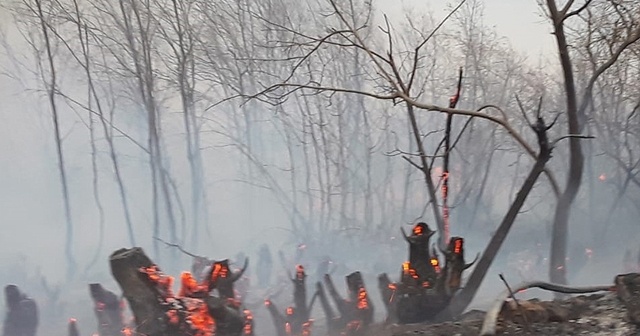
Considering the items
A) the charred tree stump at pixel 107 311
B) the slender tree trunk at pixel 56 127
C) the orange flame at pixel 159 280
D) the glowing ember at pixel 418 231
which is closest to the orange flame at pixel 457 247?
the glowing ember at pixel 418 231

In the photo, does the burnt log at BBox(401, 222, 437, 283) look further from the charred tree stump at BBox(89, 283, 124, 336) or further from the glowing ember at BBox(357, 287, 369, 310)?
the charred tree stump at BBox(89, 283, 124, 336)

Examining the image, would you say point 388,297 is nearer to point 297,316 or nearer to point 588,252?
point 297,316

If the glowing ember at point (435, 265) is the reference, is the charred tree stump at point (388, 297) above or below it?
below

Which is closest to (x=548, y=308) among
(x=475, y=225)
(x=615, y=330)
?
(x=615, y=330)

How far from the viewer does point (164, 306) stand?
1.75m

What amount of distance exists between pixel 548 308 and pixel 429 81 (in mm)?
1786

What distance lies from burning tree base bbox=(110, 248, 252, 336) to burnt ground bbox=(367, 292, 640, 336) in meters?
0.49

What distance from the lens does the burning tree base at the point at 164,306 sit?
68.4 inches

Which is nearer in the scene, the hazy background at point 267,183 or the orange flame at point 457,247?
the orange flame at point 457,247

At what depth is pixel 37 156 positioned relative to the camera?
2.89 metres

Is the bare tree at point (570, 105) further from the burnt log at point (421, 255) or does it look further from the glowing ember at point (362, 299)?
the glowing ember at point (362, 299)

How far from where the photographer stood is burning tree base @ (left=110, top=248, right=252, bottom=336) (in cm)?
174

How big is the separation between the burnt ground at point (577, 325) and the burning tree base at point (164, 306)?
49 cm

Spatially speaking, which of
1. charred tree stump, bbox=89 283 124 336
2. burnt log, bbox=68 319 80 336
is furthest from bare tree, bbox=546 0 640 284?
burnt log, bbox=68 319 80 336
